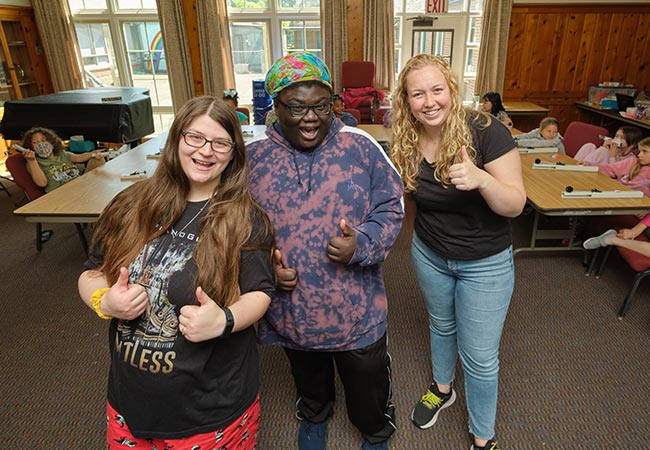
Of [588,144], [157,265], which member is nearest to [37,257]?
[157,265]

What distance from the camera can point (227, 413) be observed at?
44.5 inches

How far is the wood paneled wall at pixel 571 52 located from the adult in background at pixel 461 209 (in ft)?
21.2

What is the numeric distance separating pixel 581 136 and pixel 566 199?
1661 millimetres

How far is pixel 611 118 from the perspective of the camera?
6.48 m

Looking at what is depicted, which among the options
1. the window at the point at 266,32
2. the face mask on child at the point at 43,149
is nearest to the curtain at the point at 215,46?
the window at the point at 266,32

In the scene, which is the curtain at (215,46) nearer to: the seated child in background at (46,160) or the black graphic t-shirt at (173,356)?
the seated child in background at (46,160)

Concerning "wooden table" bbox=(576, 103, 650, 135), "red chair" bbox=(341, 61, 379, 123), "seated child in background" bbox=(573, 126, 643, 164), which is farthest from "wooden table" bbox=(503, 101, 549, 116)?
"seated child in background" bbox=(573, 126, 643, 164)

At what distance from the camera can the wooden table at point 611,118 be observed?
5348mm

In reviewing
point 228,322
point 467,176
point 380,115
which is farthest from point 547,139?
point 228,322

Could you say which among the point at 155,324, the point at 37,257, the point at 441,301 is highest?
the point at 155,324

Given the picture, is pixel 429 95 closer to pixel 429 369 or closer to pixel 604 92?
pixel 429 369

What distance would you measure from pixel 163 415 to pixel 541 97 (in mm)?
7725

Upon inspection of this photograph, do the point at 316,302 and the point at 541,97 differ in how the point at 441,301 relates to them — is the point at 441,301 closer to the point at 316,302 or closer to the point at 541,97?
the point at 316,302

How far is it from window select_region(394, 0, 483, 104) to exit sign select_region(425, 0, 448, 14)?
7 centimetres
